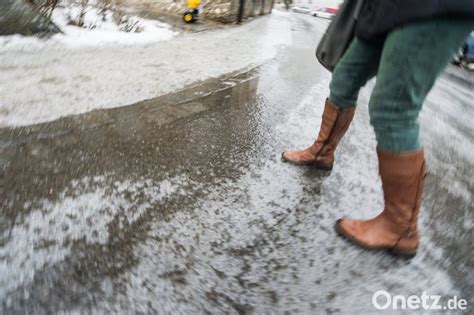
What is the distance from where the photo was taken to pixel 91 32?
4109 millimetres

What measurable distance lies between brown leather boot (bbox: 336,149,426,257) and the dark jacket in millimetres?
456

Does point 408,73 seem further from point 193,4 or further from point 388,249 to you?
point 193,4

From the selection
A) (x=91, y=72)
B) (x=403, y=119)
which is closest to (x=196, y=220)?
(x=403, y=119)

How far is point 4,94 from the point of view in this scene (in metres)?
2.11

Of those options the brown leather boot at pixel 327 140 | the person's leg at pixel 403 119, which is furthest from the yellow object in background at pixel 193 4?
the person's leg at pixel 403 119

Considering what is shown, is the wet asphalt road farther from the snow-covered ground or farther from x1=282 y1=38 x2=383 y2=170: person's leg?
the snow-covered ground

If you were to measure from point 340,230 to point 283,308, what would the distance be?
49 centimetres

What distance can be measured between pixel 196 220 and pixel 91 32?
3.78m

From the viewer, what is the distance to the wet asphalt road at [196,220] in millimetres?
970

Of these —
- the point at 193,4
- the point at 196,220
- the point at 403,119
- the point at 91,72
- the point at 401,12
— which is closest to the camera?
the point at 401,12

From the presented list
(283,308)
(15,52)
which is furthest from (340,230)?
(15,52)

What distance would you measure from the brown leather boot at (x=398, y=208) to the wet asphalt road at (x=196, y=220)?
0.17 ft

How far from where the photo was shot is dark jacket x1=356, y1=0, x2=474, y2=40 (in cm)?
98

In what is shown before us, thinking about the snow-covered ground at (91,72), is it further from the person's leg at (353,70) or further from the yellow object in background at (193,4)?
the yellow object in background at (193,4)
